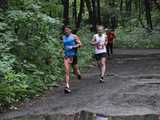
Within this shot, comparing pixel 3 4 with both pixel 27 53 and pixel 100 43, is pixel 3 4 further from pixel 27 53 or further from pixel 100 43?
pixel 100 43

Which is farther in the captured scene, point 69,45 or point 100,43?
point 100,43

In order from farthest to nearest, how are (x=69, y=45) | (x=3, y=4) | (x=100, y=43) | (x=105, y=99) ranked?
1. (x=3, y=4)
2. (x=100, y=43)
3. (x=69, y=45)
4. (x=105, y=99)

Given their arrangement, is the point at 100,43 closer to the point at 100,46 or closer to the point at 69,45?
the point at 100,46

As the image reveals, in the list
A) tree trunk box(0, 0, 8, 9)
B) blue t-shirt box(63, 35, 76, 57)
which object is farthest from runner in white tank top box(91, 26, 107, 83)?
tree trunk box(0, 0, 8, 9)

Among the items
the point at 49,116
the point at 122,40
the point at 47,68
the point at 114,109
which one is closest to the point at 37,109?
the point at 49,116

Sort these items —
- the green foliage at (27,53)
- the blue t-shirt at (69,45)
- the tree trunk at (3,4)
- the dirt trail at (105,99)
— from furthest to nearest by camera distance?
the tree trunk at (3,4), the blue t-shirt at (69,45), the green foliage at (27,53), the dirt trail at (105,99)

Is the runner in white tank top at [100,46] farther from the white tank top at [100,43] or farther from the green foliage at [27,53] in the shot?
the green foliage at [27,53]

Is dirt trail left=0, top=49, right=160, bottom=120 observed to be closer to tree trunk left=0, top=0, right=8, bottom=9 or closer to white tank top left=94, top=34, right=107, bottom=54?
white tank top left=94, top=34, right=107, bottom=54

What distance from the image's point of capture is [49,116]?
11.1 meters

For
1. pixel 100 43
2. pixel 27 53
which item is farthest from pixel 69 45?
pixel 27 53

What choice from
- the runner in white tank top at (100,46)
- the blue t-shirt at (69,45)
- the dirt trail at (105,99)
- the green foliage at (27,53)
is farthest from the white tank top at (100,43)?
the green foliage at (27,53)

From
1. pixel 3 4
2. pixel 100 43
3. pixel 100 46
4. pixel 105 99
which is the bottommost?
pixel 105 99

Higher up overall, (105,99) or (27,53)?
(27,53)

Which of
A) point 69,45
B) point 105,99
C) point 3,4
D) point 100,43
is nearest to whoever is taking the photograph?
point 105,99
